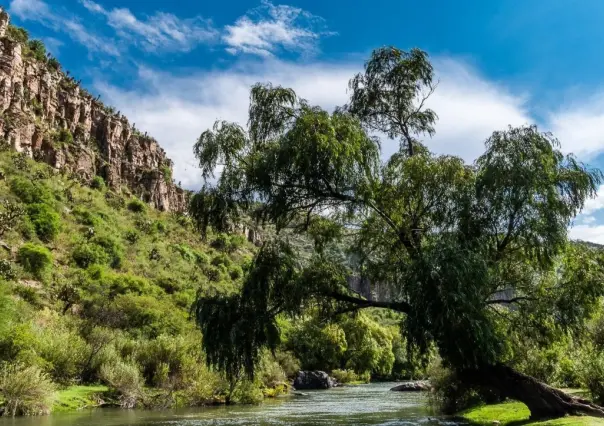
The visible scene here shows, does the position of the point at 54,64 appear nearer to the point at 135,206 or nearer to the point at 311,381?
the point at 135,206

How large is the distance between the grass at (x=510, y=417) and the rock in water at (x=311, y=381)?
39.2 metres

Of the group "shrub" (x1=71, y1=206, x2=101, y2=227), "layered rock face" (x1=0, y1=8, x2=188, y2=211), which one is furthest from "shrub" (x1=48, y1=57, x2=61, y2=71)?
"shrub" (x1=71, y1=206, x2=101, y2=227)

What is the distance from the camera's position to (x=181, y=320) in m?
57.5

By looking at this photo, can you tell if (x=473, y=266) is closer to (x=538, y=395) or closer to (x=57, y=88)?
(x=538, y=395)

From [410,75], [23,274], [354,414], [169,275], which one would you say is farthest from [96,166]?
[410,75]

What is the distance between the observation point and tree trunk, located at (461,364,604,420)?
18.8m

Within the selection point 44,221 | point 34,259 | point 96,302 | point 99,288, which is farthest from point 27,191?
point 96,302

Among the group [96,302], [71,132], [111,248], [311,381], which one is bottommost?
[311,381]

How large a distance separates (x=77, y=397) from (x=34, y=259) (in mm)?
32345

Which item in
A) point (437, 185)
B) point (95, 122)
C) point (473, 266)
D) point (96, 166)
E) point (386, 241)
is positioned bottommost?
point (473, 266)

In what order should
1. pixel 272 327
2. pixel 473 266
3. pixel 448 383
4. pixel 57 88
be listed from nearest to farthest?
pixel 473 266
pixel 272 327
pixel 448 383
pixel 57 88

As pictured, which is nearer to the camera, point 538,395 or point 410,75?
point 538,395

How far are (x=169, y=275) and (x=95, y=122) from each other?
56.4 metres

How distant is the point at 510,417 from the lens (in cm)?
2269
